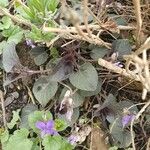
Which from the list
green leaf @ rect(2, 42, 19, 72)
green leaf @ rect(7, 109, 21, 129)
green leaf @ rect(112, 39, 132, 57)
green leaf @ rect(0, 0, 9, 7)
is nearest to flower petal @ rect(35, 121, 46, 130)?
green leaf @ rect(7, 109, 21, 129)

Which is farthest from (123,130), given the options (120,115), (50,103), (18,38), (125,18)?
(18,38)

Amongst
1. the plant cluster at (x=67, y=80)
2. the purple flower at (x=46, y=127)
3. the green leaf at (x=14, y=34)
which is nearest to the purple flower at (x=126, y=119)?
the plant cluster at (x=67, y=80)

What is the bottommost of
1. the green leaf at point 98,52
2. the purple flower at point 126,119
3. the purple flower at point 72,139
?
the purple flower at point 72,139

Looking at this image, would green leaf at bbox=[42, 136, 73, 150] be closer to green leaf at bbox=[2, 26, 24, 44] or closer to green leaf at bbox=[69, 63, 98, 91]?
green leaf at bbox=[69, 63, 98, 91]

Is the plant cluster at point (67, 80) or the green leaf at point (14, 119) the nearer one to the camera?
the plant cluster at point (67, 80)

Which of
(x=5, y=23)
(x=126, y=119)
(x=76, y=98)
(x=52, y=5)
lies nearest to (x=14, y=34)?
(x=5, y=23)

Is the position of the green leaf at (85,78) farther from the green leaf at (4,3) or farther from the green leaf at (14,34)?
the green leaf at (4,3)

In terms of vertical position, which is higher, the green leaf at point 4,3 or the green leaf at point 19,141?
the green leaf at point 4,3
